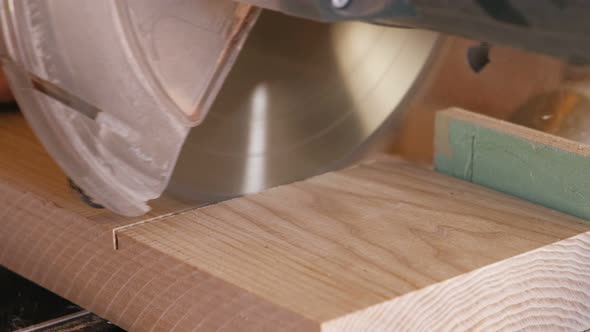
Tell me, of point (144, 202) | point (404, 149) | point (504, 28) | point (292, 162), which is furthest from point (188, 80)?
point (404, 149)

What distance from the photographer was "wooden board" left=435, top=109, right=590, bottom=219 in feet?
3.06

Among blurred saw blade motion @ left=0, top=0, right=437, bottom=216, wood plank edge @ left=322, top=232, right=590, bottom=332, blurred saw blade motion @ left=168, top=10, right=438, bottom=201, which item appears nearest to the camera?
wood plank edge @ left=322, top=232, right=590, bottom=332

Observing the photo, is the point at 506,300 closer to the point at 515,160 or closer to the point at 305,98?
the point at 515,160

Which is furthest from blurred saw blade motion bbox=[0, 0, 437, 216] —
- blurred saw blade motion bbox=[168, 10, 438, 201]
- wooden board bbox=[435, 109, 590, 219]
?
wooden board bbox=[435, 109, 590, 219]

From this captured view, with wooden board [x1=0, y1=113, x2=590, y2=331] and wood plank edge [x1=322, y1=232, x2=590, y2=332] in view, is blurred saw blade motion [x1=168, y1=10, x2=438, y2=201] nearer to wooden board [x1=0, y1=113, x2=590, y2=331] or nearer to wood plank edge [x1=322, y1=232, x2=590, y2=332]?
wooden board [x1=0, y1=113, x2=590, y2=331]

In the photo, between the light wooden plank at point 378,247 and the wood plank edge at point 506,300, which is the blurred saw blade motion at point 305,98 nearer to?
the light wooden plank at point 378,247

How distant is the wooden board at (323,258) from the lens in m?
0.76

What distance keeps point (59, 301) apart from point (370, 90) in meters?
0.45

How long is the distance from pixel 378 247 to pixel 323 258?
0.18 ft

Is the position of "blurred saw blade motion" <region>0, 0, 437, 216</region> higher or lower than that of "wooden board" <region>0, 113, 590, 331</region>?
higher

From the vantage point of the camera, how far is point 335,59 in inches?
45.4

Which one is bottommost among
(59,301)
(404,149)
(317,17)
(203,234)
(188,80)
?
(404,149)

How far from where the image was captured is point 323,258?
0.83 metres

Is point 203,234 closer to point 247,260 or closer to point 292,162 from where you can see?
point 247,260
